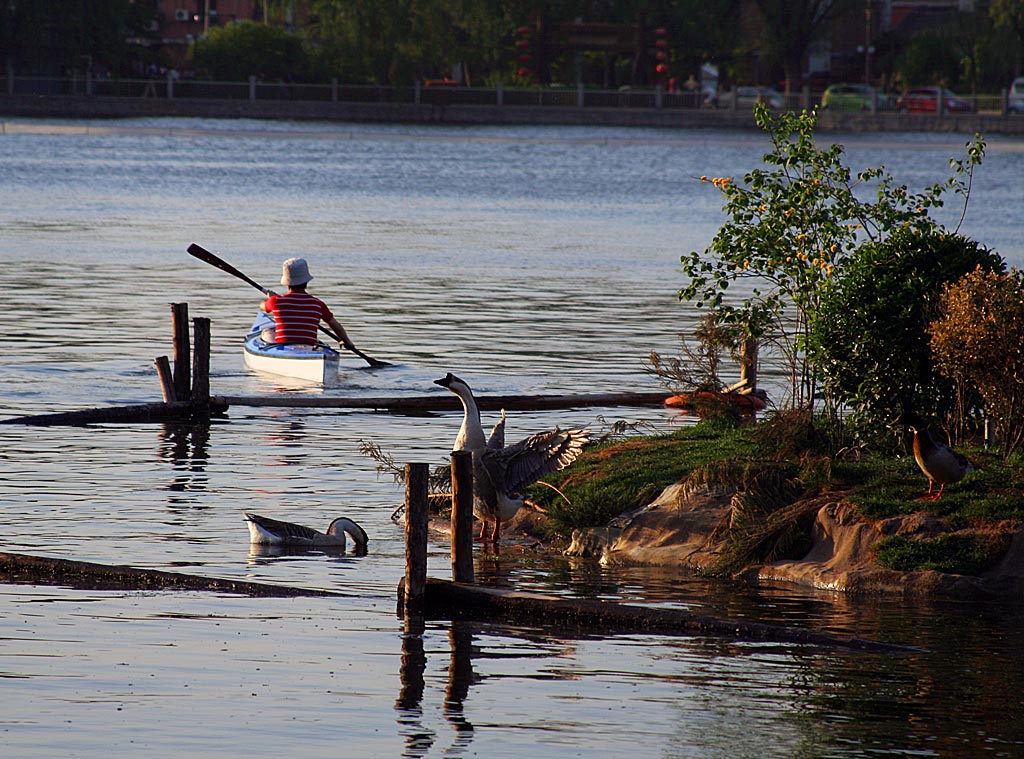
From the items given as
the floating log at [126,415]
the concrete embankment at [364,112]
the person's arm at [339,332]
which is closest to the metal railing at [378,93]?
the concrete embankment at [364,112]

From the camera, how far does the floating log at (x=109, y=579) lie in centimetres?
1298

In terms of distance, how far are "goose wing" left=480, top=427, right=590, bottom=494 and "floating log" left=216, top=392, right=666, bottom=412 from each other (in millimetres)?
5674

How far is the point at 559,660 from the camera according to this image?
38.2ft

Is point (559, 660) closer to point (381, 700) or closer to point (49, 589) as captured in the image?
point (381, 700)

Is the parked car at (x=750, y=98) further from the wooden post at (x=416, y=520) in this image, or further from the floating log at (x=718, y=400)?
the wooden post at (x=416, y=520)

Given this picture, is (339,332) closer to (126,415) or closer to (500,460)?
(126,415)

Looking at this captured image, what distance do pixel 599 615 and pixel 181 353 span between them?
30.6 ft

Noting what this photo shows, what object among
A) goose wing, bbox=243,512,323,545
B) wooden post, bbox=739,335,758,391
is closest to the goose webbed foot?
goose wing, bbox=243,512,323,545

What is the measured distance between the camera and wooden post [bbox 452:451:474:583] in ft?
41.2

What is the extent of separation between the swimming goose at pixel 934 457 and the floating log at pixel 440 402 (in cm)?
808

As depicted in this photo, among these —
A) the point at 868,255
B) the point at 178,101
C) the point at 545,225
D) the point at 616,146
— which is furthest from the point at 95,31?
the point at 868,255

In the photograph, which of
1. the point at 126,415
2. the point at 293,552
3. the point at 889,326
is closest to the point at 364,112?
the point at 126,415

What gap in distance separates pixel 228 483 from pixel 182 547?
2794mm

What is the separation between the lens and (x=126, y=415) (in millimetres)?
20203
